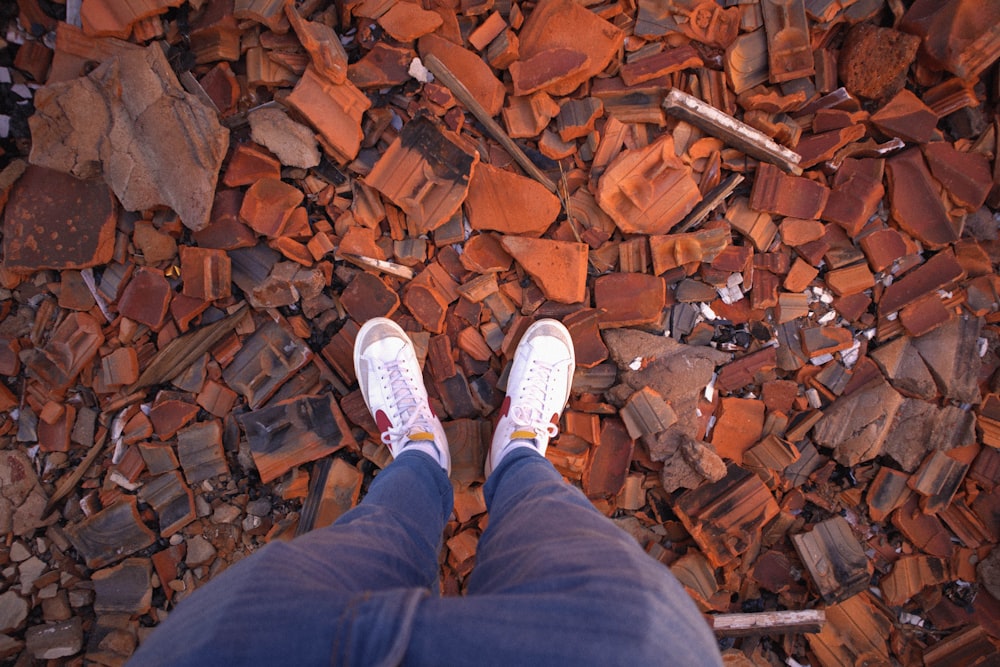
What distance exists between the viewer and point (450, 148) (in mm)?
2018

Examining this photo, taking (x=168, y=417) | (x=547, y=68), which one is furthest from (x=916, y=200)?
(x=168, y=417)

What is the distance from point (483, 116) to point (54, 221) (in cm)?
170

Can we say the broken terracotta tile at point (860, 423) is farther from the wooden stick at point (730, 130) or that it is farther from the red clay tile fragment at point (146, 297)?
A: the red clay tile fragment at point (146, 297)

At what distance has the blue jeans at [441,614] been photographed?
0.85 meters

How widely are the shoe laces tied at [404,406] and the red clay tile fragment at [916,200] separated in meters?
2.21

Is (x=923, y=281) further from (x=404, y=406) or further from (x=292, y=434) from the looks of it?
(x=292, y=434)

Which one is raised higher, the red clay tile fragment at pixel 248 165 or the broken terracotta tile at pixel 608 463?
the red clay tile fragment at pixel 248 165

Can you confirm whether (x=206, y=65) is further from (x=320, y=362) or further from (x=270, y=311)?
(x=320, y=362)

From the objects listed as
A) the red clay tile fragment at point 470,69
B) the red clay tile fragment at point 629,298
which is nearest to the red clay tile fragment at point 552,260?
the red clay tile fragment at point 629,298

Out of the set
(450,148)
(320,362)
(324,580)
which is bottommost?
(320,362)

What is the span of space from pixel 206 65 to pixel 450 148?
3.22ft

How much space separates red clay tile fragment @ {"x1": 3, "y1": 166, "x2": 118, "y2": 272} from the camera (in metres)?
1.90

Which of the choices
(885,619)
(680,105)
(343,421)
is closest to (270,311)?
(343,421)

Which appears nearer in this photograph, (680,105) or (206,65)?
(206,65)
